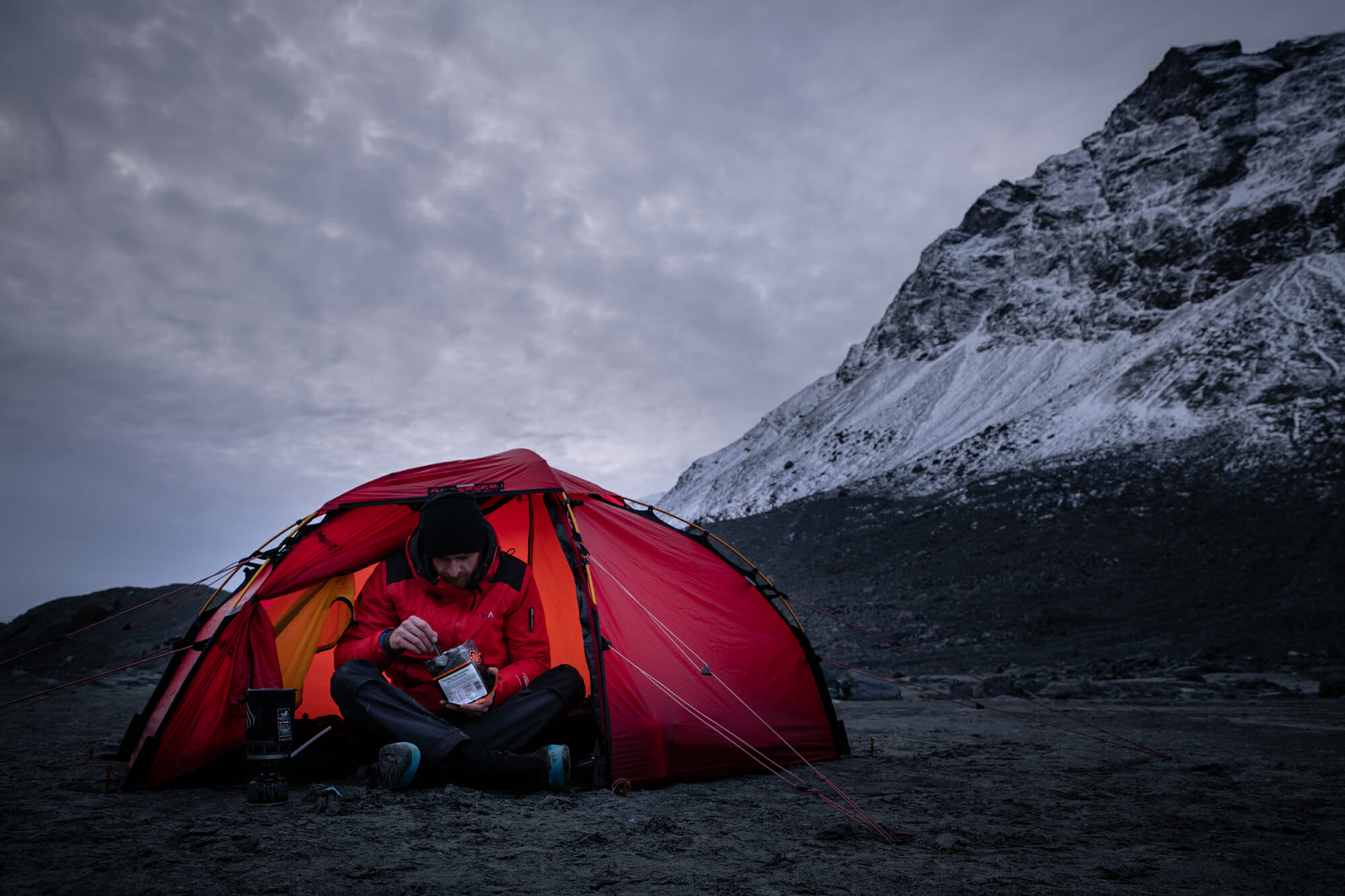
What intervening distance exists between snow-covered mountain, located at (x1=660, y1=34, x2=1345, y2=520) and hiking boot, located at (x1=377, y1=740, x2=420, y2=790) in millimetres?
29769

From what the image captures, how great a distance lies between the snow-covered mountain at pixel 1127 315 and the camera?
30.0 m

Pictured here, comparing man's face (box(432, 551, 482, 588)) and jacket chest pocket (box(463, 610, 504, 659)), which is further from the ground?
man's face (box(432, 551, 482, 588))

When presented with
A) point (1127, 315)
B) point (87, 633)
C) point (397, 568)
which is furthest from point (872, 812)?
point (1127, 315)

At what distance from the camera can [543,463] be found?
5.19 meters

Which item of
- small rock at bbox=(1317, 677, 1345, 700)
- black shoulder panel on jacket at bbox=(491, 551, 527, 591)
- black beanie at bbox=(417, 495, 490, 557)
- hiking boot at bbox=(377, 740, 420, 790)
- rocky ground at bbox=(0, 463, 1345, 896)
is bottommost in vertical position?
small rock at bbox=(1317, 677, 1345, 700)

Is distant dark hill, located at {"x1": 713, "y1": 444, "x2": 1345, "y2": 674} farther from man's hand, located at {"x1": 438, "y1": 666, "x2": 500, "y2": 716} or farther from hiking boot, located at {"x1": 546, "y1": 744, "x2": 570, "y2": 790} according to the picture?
man's hand, located at {"x1": 438, "y1": 666, "x2": 500, "y2": 716}

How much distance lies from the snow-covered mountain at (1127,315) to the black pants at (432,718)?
1144 inches

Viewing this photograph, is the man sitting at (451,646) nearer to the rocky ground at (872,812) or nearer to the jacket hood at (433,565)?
the jacket hood at (433,565)

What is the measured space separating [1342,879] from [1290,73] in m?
58.7

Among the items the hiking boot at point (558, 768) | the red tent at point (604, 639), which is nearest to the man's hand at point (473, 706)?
the hiking boot at point (558, 768)

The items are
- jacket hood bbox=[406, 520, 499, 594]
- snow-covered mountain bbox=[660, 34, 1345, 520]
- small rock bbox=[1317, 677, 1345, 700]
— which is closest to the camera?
jacket hood bbox=[406, 520, 499, 594]

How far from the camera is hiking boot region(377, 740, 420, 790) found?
12.2 ft

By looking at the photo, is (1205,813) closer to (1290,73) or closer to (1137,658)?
(1137,658)

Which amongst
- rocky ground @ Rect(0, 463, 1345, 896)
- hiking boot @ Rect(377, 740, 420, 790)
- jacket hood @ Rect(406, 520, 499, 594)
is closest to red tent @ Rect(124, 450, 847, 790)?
rocky ground @ Rect(0, 463, 1345, 896)
